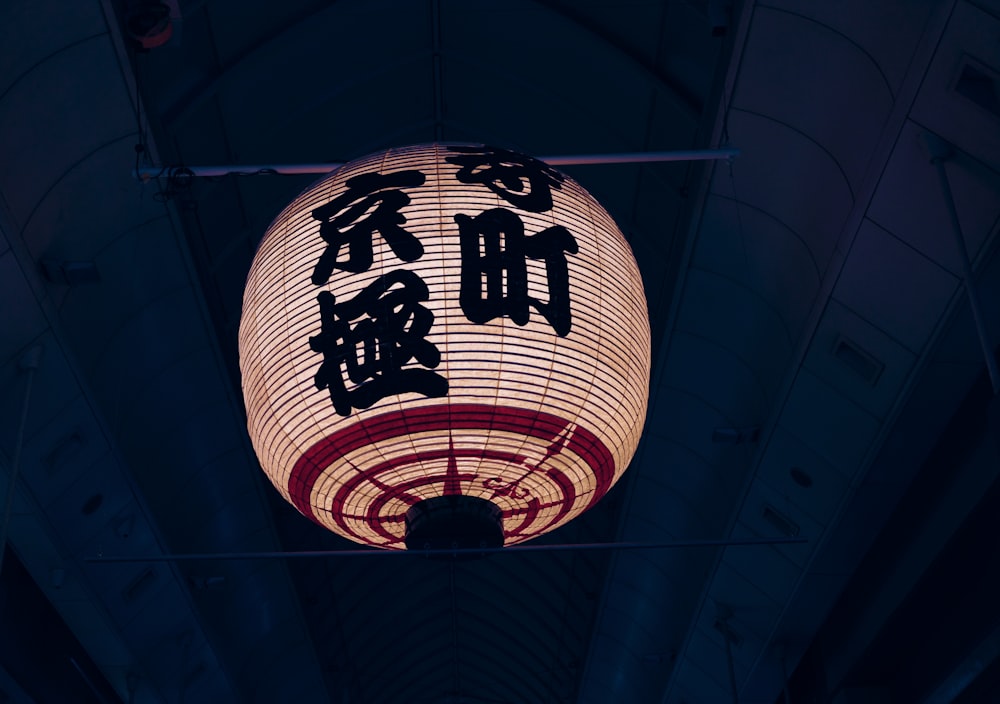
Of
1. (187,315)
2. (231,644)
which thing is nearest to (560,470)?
(187,315)

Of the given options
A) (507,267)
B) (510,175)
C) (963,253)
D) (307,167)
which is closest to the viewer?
(507,267)

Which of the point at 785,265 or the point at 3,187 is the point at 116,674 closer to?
the point at 3,187

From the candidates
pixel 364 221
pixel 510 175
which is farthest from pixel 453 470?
pixel 510 175

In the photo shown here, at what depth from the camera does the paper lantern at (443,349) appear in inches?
164

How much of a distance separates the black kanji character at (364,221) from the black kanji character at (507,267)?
0.80 feet

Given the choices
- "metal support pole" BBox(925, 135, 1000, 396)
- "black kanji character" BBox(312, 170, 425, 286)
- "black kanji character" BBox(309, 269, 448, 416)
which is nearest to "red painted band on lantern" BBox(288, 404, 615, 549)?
"black kanji character" BBox(309, 269, 448, 416)

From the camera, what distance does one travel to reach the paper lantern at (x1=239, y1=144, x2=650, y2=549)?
4176 millimetres

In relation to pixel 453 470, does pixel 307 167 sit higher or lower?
higher

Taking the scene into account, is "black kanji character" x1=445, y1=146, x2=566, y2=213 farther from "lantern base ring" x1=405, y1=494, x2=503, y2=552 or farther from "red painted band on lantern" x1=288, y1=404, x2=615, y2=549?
"lantern base ring" x1=405, y1=494, x2=503, y2=552

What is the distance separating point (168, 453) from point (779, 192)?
660 cm

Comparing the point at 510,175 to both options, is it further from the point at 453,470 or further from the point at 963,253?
the point at 963,253

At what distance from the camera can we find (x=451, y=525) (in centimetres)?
462

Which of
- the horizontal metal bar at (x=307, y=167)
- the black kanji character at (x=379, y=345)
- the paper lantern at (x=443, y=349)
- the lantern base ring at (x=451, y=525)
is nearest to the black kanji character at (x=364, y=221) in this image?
the paper lantern at (x=443, y=349)

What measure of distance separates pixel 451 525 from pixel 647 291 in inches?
251
